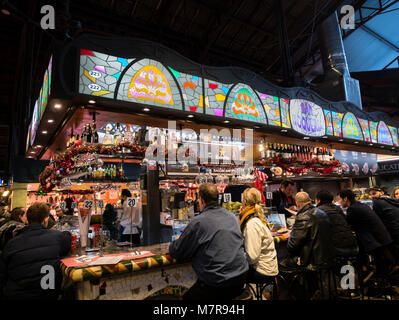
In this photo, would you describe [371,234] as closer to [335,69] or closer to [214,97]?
[214,97]

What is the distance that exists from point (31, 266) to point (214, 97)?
11.1 feet

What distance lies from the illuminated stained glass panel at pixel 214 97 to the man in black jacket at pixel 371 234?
2.74 metres

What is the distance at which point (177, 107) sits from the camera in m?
3.82

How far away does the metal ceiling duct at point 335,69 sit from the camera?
830 cm

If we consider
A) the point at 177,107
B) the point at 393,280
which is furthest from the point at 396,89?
the point at 177,107

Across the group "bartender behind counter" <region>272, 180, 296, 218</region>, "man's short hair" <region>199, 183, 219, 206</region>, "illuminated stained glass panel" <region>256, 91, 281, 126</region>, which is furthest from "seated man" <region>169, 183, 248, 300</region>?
"bartender behind counter" <region>272, 180, 296, 218</region>

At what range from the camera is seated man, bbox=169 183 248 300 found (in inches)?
85.8

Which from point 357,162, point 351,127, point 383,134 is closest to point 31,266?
point 351,127

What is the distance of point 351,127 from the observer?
6.81 metres

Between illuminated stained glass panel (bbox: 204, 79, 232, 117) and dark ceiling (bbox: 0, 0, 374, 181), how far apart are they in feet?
9.26

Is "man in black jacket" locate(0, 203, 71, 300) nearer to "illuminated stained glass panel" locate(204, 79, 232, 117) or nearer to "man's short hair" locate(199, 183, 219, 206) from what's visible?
"man's short hair" locate(199, 183, 219, 206)

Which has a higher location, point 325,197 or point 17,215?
point 325,197

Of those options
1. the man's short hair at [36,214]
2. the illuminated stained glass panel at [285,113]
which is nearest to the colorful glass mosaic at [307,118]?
the illuminated stained glass panel at [285,113]
